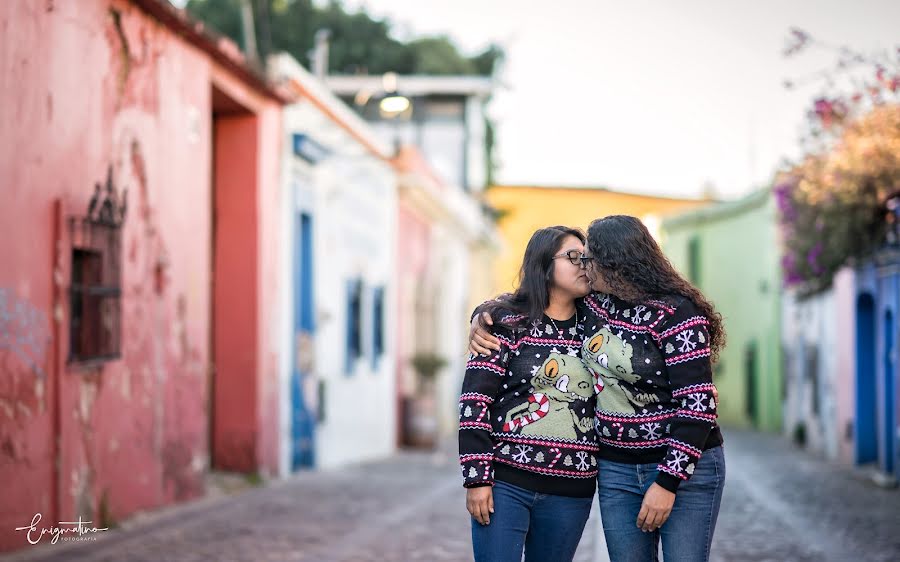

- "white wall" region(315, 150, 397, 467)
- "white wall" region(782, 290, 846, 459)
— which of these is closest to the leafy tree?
"white wall" region(782, 290, 846, 459)

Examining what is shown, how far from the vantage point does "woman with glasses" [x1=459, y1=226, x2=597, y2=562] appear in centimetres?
404

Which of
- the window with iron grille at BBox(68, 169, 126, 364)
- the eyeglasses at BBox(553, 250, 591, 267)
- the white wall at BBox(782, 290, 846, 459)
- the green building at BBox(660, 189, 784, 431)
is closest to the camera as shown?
the eyeglasses at BBox(553, 250, 591, 267)

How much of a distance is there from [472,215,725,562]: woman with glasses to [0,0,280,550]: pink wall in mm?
4264

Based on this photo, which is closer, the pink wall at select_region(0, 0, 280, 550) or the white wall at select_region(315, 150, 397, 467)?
the pink wall at select_region(0, 0, 280, 550)

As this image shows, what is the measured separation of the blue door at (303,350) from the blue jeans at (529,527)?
1026 cm

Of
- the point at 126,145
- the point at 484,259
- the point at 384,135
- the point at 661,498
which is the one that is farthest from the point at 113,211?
the point at 484,259

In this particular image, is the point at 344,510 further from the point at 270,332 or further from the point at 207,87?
the point at 207,87

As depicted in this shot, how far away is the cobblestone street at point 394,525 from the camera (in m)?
7.83

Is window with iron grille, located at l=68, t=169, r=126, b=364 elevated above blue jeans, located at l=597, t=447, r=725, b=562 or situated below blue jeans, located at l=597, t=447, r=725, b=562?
above

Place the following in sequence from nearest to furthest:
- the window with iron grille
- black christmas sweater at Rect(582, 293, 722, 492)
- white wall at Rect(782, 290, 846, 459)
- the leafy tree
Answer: black christmas sweater at Rect(582, 293, 722, 492), the window with iron grille, white wall at Rect(782, 290, 846, 459), the leafy tree

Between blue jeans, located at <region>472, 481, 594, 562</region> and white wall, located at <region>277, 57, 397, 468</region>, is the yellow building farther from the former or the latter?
blue jeans, located at <region>472, 481, 594, 562</region>

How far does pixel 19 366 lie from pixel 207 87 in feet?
14.9

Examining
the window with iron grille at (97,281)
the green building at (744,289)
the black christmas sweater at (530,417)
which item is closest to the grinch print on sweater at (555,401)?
the black christmas sweater at (530,417)

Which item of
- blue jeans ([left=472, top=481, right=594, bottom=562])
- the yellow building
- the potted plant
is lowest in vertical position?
the potted plant
